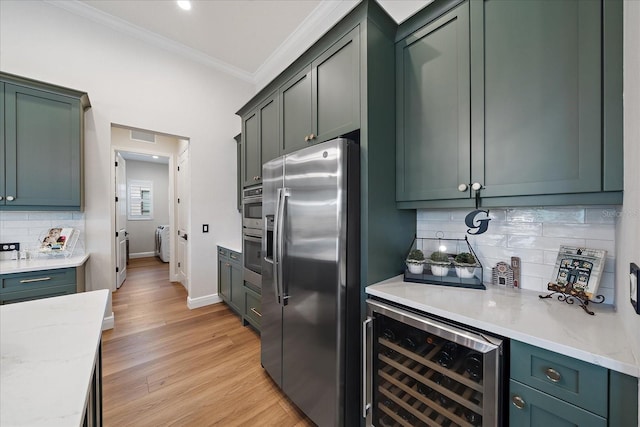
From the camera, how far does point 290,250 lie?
1.62 m

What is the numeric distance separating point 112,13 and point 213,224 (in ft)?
8.56

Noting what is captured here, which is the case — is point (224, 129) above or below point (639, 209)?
above

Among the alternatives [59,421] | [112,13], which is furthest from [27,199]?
[59,421]

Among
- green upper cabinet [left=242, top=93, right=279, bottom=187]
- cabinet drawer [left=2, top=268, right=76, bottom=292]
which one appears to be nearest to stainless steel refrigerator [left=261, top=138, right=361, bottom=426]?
green upper cabinet [left=242, top=93, right=279, bottom=187]

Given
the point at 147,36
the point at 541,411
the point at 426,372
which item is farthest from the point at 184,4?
the point at 541,411

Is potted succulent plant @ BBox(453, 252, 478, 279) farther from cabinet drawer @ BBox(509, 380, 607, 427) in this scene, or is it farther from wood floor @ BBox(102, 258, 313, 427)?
wood floor @ BBox(102, 258, 313, 427)

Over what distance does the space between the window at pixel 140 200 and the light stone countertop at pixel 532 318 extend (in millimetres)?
7920

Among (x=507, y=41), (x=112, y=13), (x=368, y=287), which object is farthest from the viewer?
(x=112, y=13)

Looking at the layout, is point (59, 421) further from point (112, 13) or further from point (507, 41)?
point (112, 13)

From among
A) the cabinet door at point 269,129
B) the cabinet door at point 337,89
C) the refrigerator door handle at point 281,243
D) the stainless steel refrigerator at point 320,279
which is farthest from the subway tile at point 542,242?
the cabinet door at point 269,129

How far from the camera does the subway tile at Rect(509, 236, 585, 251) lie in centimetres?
123

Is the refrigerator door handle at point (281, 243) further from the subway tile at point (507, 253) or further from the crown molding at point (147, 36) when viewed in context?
the crown molding at point (147, 36)

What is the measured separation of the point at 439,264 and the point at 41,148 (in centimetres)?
348

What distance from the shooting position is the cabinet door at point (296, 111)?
1.82 m
